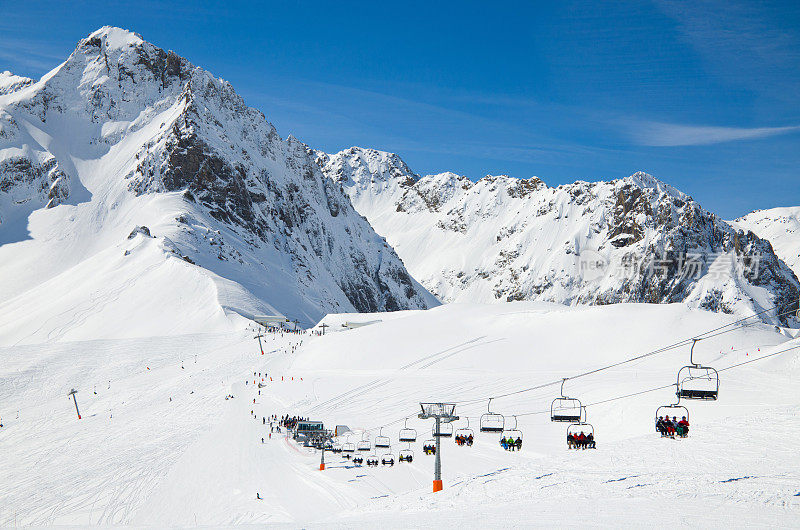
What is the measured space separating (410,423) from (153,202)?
112 metres

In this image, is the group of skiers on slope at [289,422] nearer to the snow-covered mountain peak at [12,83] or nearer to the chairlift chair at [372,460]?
the chairlift chair at [372,460]

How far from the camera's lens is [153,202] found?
447ft

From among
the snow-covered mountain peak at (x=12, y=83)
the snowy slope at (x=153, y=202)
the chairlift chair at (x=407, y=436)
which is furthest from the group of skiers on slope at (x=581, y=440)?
the snow-covered mountain peak at (x=12, y=83)

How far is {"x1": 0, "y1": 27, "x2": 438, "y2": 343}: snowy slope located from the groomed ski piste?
2038 centimetres

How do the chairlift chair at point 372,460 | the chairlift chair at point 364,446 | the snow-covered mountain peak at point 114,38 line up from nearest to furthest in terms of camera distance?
the chairlift chair at point 372,460, the chairlift chair at point 364,446, the snow-covered mountain peak at point 114,38

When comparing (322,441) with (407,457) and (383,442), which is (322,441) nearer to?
(383,442)

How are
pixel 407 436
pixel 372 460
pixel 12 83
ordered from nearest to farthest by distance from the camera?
pixel 407 436 < pixel 372 460 < pixel 12 83

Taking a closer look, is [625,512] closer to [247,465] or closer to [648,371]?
[247,465]

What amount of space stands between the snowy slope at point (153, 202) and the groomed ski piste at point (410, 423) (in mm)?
20384

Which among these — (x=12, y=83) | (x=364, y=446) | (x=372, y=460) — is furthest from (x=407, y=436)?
(x=12, y=83)

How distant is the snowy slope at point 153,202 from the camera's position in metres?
102

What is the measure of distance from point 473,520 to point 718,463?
9843 mm

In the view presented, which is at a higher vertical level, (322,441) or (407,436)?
(407,436)

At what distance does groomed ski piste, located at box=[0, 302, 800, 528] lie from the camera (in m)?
17.3
